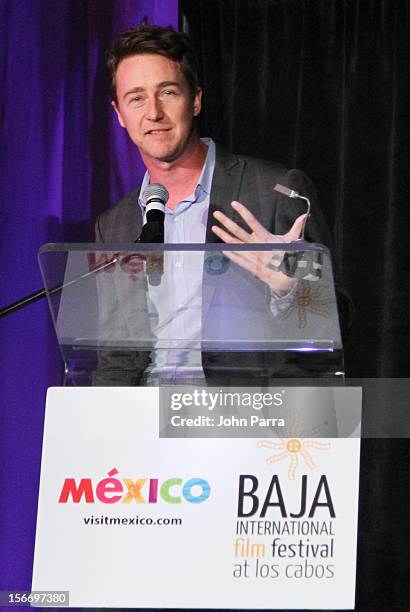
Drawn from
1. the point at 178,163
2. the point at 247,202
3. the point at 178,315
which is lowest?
the point at 178,315

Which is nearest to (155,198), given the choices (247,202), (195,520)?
(195,520)

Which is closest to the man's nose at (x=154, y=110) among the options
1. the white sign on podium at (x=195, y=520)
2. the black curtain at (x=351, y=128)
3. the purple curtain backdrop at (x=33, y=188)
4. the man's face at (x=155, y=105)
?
the man's face at (x=155, y=105)

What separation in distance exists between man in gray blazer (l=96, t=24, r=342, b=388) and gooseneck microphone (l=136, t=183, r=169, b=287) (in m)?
0.70

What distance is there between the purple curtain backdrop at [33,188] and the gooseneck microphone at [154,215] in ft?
2.55

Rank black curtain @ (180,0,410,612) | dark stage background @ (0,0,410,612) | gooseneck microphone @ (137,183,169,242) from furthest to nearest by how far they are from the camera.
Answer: black curtain @ (180,0,410,612) < dark stage background @ (0,0,410,612) < gooseneck microphone @ (137,183,169,242)

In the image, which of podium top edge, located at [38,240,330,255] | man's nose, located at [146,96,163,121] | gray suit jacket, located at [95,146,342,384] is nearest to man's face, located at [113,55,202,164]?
man's nose, located at [146,96,163,121]

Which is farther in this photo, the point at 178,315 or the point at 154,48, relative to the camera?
the point at 154,48

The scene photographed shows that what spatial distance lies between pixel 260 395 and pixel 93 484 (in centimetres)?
28

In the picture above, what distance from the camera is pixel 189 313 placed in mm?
1619

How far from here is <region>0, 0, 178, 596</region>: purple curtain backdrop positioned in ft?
7.98

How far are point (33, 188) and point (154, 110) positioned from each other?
387mm

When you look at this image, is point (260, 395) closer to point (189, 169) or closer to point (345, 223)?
point (189, 169)

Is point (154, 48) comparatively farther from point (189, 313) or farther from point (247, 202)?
point (189, 313)

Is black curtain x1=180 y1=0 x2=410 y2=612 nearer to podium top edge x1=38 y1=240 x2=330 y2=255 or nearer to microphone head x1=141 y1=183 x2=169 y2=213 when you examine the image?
microphone head x1=141 y1=183 x2=169 y2=213
